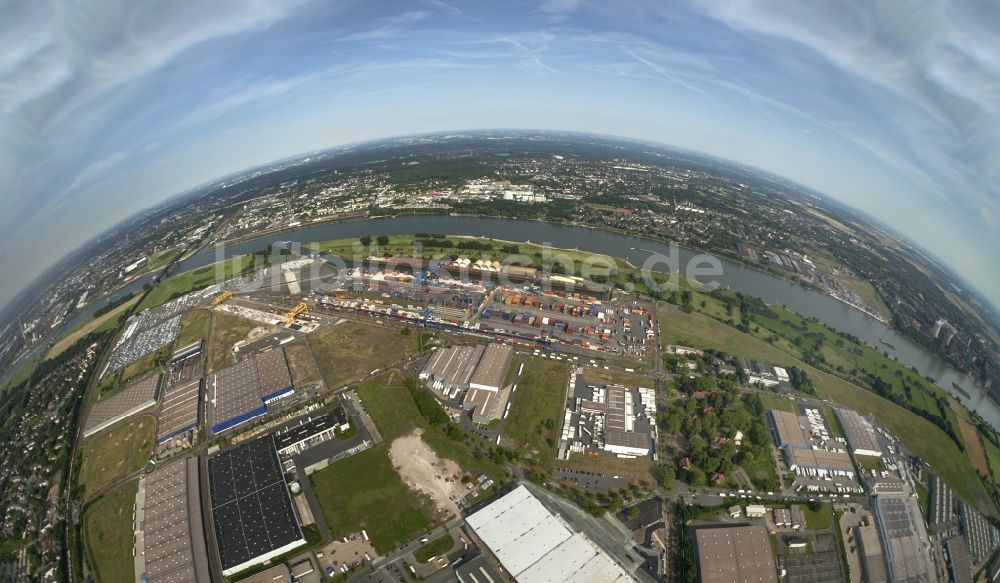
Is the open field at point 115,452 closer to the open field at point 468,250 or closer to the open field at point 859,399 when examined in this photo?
the open field at point 468,250

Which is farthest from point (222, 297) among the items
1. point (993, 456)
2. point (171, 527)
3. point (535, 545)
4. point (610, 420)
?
point (993, 456)

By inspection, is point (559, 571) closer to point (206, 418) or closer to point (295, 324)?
point (206, 418)

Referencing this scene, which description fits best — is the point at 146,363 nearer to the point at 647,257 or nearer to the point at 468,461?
the point at 468,461

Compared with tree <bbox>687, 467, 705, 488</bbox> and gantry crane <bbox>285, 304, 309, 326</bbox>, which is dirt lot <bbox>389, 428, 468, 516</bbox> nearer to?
tree <bbox>687, 467, 705, 488</bbox>

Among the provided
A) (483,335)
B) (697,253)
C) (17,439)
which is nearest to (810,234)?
(697,253)

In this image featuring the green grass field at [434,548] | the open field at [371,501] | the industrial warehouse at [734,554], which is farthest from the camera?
the open field at [371,501]

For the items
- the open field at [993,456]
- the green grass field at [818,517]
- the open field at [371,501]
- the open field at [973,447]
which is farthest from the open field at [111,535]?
the open field at [993,456]
